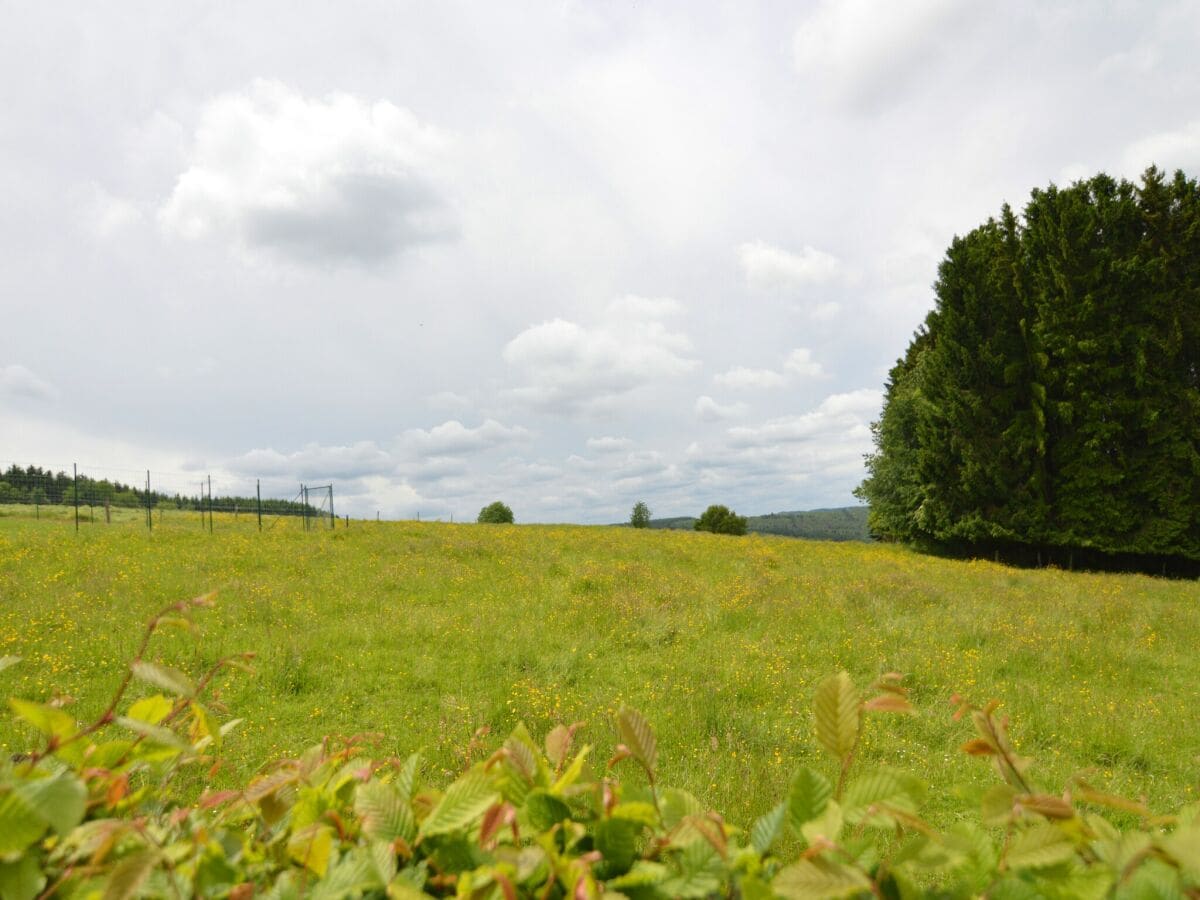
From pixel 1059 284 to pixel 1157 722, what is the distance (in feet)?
67.5

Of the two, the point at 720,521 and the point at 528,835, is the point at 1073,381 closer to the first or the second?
the point at 720,521

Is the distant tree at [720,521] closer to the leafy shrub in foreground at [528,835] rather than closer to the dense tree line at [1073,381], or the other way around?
the dense tree line at [1073,381]

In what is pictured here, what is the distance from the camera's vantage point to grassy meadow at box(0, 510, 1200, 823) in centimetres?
567

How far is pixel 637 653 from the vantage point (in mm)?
8227

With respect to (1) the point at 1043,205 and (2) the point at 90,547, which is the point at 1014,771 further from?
(1) the point at 1043,205

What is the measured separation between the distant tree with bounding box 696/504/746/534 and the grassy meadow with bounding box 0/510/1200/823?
25560 mm

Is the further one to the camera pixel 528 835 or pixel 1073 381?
pixel 1073 381

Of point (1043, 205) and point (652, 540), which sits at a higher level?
point (1043, 205)

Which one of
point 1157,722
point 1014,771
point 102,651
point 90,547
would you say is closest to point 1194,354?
point 1157,722

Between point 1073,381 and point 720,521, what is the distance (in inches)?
868

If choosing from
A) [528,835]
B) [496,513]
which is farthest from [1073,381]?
[496,513]

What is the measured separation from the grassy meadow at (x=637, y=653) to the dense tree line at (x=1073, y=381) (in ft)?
26.7

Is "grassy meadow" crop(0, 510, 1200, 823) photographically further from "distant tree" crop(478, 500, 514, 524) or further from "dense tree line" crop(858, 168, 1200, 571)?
"distant tree" crop(478, 500, 514, 524)

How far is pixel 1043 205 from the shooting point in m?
23.5
